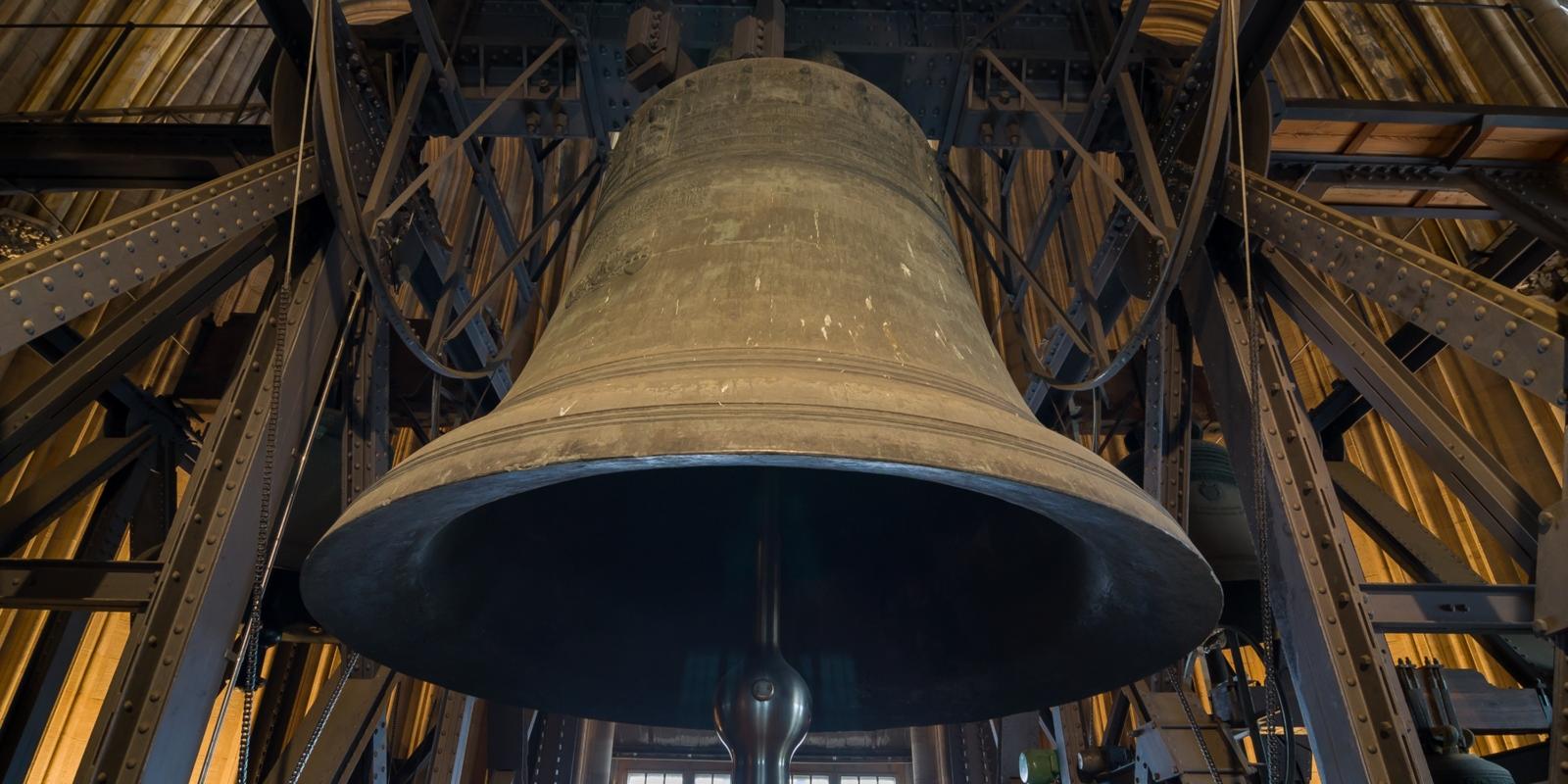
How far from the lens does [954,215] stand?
35.8 ft

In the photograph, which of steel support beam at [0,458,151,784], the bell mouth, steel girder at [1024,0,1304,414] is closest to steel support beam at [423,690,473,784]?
steel support beam at [0,458,151,784]

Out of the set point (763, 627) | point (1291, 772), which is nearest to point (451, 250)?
point (763, 627)

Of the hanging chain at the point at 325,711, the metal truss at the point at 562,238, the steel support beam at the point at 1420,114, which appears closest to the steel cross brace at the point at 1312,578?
the metal truss at the point at 562,238

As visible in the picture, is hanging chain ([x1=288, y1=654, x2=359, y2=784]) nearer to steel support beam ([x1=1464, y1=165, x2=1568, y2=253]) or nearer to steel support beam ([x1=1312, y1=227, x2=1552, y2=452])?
steel support beam ([x1=1312, y1=227, x2=1552, y2=452])

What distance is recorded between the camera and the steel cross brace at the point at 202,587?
2398 mm

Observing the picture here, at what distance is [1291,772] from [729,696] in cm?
276

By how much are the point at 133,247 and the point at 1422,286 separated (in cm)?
338

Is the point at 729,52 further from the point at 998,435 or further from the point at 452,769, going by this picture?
the point at 452,769

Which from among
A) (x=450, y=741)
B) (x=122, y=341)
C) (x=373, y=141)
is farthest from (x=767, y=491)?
(x=450, y=741)

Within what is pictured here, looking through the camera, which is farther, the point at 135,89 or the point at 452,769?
the point at 135,89

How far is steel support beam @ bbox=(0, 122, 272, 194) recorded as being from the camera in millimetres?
4215

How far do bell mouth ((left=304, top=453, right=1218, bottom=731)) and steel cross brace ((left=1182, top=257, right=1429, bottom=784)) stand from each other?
467 mm

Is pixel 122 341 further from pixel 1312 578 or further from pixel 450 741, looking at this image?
pixel 1312 578

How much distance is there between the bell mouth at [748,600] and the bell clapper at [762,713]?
0.50m
